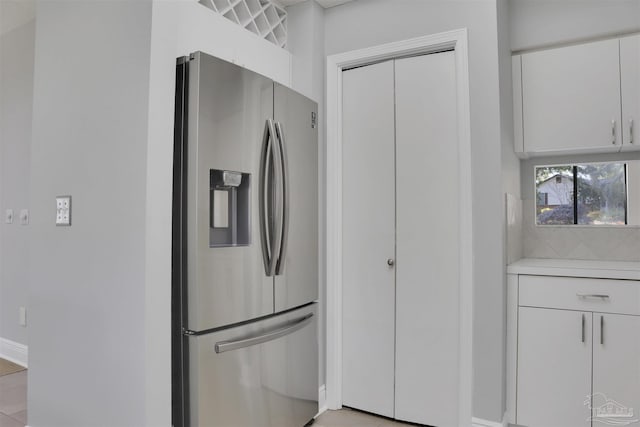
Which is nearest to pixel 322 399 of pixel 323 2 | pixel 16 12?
pixel 323 2

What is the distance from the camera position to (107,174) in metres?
1.85

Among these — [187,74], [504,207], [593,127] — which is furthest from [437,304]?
[187,74]

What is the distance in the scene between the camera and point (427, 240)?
251 cm

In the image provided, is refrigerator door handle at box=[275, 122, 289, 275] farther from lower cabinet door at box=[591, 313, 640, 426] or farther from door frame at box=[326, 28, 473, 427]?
lower cabinet door at box=[591, 313, 640, 426]

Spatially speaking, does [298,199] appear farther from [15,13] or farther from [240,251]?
[15,13]

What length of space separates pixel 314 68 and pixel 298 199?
3.07 ft

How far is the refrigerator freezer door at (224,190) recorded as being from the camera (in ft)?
5.88

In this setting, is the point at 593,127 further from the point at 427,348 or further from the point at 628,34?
the point at 427,348

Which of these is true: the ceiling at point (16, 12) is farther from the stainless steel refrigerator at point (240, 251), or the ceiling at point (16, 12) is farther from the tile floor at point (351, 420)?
the tile floor at point (351, 420)

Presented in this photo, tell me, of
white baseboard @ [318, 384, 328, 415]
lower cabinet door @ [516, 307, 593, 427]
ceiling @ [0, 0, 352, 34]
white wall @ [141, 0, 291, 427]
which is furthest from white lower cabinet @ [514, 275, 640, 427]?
ceiling @ [0, 0, 352, 34]

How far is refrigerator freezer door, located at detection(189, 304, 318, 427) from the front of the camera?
5.94 feet

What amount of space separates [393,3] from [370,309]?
6.13 ft

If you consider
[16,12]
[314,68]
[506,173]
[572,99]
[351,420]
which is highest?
[16,12]

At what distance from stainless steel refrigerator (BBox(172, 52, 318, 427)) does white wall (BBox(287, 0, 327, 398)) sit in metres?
0.29
